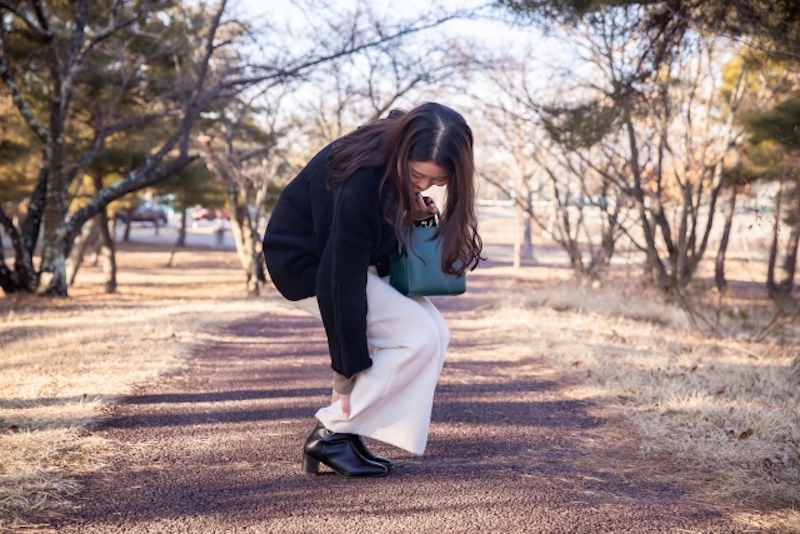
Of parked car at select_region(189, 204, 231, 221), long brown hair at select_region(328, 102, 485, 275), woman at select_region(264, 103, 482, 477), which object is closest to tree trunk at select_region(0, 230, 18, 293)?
woman at select_region(264, 103, 482, 477)

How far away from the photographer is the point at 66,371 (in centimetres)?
495

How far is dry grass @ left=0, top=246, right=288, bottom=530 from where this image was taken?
2828 millimetres

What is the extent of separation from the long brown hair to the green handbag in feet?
0.21

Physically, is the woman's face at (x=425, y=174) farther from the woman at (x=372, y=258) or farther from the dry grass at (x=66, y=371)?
the dry grass at (x=66, y=371)

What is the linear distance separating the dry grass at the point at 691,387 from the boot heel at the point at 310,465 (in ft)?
4.98

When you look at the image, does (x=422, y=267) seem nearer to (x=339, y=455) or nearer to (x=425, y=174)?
(x=425, y=174)

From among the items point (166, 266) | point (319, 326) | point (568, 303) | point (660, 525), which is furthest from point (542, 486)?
point (166, 266)

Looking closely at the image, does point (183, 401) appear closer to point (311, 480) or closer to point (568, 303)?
point (311, 480)

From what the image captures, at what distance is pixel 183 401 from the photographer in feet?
14.5

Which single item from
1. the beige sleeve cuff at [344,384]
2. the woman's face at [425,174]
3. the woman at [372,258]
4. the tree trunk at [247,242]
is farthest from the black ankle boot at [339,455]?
the tree trunk at [247,242]

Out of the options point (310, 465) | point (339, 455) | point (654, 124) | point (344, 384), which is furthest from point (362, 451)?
point (654, 124)

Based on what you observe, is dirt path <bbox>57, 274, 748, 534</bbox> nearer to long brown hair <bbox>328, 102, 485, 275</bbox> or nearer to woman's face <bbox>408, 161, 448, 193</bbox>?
long brown hair <bbox>328, 102, 485, 275</bbox>

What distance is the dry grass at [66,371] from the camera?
9.28 ft

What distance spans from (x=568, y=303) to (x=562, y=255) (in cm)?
2262
